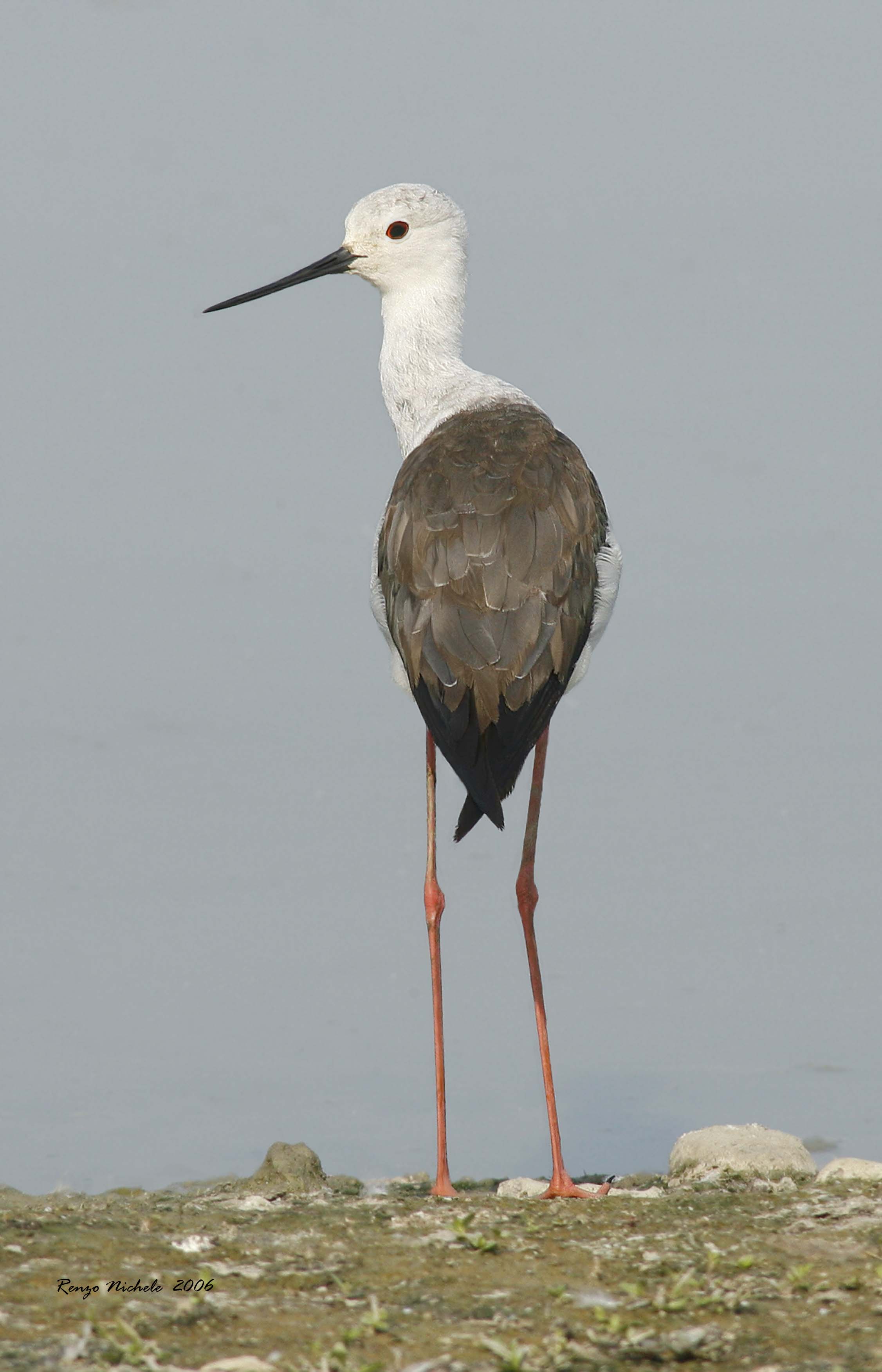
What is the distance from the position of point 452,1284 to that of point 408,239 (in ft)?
19.0

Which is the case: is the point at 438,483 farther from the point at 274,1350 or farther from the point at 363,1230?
the point at 274,1350

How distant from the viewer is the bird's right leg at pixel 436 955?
6.60 m

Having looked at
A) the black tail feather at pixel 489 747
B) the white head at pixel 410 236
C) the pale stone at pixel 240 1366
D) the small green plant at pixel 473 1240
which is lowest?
the pale stone at pixel 240 1366

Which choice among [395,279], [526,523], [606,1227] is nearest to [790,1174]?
[606,1227]

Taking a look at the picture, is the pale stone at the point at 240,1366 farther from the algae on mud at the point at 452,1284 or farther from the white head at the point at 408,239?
the white head at the point at 408,239

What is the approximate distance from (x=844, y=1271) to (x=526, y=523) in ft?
10.5

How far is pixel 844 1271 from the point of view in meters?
4.80

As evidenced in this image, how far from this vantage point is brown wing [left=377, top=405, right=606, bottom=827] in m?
6.20

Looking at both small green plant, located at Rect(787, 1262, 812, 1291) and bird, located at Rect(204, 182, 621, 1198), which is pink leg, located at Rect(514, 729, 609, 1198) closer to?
bird, located at Rect(204, 182, 621, 1198)

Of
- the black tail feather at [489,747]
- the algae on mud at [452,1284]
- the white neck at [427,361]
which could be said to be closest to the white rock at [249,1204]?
the algae on mud at [452,1284]

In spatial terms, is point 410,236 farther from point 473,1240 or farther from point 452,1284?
point 452,1284

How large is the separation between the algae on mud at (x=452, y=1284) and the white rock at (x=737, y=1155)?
144 centimetres

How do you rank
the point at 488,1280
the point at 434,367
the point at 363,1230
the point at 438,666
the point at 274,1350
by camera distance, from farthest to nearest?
the point at 434,367, the point at 438,666, the point at 363,1230, the point at 488,1280, the point at 274,1350

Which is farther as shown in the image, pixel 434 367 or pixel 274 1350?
pixel 434 367
